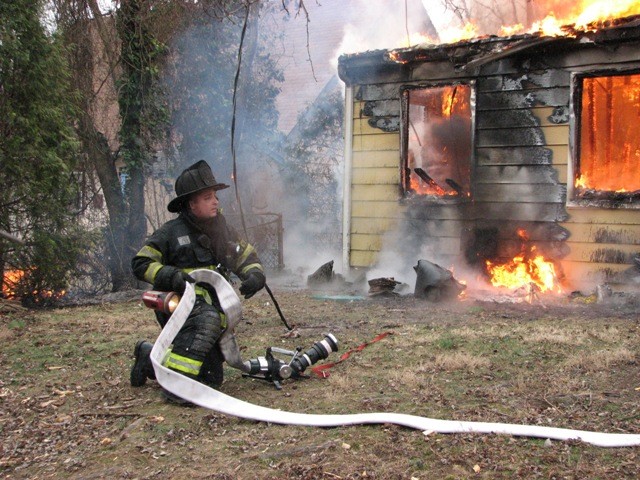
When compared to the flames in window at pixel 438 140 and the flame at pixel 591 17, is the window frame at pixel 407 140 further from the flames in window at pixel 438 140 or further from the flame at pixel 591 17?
the flame at pixel 591 17

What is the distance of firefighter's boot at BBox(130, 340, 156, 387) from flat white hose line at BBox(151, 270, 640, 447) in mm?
511

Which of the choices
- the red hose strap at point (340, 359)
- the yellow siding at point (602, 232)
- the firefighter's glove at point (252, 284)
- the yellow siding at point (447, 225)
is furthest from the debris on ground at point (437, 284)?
the firefighter's glove at point (252, 284)

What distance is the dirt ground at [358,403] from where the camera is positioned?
3.00m

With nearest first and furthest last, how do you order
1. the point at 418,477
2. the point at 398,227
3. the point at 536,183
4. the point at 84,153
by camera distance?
1. the point at 418,477
2. the point at 536,183
3. the point at 398,227
4. the point at 84,153

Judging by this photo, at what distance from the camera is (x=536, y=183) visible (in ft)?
28.1

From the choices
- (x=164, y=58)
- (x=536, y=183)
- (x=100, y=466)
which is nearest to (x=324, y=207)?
(x=164, y=58)

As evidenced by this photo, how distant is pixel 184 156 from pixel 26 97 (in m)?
6.35

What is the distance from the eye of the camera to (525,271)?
28.7 ft

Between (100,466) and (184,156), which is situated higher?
(184,156)

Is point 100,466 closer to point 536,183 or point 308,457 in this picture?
point 308,457

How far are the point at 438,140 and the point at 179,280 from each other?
255 inches

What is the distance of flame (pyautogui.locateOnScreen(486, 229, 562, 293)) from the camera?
28.1 feet

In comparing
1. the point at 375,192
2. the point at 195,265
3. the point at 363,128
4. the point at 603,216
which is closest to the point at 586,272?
the point at 603,216

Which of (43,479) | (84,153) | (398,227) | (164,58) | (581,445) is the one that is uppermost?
(164,58)
